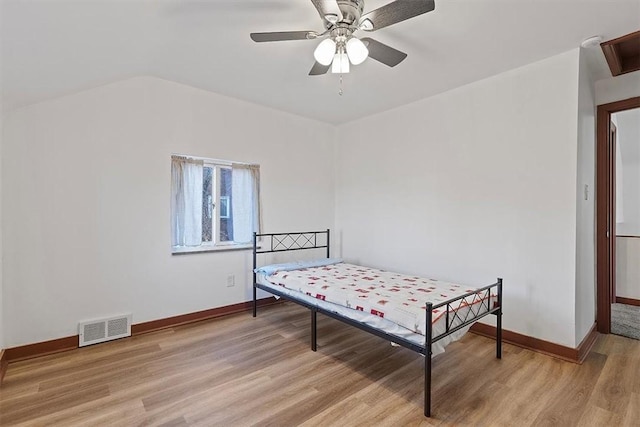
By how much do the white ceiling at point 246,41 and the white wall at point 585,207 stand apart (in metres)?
0.32

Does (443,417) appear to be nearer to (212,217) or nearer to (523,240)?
(523,240)

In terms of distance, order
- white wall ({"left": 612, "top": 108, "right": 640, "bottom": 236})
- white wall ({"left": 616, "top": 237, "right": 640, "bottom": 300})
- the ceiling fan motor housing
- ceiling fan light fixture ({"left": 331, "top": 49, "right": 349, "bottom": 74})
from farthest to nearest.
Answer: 1. white wall ({"left": 612, "top": 108, "right": 640, "bottom": 236})
2. white wall ({"left": 616, "top": 237, "right": 640, "bottom": 300})
3. ceiling fan light fixture ({"left": 331, "top": 49, "right": 349, "bottom": 74})
4. the ceiling fan motor housing

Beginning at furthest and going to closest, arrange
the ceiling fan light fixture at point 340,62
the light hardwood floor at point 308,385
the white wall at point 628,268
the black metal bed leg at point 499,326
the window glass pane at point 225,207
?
1. the white wall at point 628,268
2. the window glass pane at point 225,207
3. the black metal bed leg at point 499,326
4. the ceiling fan light fixture at point 340,62
5. the light hardwood floor at point 308,385

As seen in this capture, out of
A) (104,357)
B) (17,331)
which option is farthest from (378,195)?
(17,331)

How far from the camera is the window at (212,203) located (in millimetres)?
3361

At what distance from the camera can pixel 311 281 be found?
2.98 meters

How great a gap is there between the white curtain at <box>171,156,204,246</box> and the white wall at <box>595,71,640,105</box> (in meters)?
4.30

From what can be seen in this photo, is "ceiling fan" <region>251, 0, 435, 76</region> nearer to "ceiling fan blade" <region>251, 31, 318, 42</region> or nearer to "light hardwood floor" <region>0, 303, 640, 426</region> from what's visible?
"ceiling fan blade" <region>251, 31, 318, 42</region>

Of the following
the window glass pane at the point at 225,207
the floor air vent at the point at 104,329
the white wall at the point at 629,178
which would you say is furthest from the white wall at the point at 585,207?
the floor air vent at the point at 104,329

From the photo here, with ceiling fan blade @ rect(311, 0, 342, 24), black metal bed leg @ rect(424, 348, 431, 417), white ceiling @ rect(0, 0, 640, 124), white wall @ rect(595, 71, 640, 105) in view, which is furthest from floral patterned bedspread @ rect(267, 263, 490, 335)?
white wall @ rect(595, 71, 640, 105)

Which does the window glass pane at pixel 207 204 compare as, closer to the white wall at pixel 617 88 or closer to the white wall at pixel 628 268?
the white wall at pixel 617 88

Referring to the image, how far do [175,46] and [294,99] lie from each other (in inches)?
59.1

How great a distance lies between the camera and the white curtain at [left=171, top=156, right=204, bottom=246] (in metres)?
3.32

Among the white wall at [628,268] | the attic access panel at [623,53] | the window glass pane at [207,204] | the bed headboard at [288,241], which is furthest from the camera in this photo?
the white wall at [628,268]
